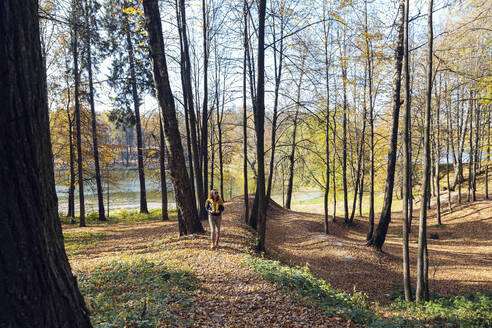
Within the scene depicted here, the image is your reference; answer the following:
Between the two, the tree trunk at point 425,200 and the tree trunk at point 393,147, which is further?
the tree trunk at point 393,147

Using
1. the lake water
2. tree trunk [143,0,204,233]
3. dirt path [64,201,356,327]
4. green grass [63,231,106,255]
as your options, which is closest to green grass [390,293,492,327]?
dirt path [64,201,356,327]

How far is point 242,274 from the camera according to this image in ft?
21.2

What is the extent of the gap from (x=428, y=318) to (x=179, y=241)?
7.18 m

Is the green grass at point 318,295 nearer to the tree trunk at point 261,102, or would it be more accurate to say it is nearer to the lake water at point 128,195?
the tree trunk at point 261,102

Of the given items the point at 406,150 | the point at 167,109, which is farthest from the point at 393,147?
the point at 167,109

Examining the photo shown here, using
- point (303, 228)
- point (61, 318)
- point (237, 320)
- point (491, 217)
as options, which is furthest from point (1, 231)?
point (491, 217)

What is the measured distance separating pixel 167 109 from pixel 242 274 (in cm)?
548

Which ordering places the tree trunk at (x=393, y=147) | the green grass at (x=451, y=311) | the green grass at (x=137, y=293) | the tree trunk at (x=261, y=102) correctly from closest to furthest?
the green grass at (x=137, y=293)
the green grass at (x=451, y=311)
the tree trunk at (x=261, y=102)
the tree trunk at (x=393, y=147)

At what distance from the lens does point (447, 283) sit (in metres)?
9.02

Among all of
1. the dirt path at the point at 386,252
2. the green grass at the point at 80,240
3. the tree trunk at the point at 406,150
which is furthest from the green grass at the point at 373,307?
the green grass at the point at 80,240

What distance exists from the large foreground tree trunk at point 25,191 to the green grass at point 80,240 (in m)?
8.54

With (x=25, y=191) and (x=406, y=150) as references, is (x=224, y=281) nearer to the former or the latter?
(x=25, y=191)

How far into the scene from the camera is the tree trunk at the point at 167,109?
26.0 ft

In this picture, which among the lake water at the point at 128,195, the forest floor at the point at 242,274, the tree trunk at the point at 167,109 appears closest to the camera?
the forest floor at the point at 242,274
